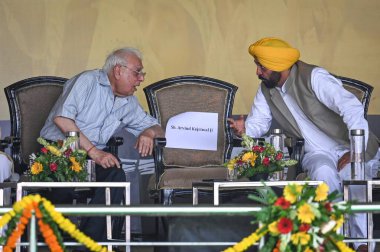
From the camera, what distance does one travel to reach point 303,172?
5859 mm

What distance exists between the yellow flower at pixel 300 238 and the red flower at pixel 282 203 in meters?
0.08

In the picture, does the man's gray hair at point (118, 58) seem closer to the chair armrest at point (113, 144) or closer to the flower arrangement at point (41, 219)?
the chair armrest at point (113, 144)

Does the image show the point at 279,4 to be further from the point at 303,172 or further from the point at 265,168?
the point at 265,168

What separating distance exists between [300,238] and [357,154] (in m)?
2.38

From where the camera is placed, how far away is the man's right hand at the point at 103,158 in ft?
18.7

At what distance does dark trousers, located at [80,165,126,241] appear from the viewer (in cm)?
534

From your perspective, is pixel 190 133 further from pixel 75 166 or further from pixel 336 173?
pixel 75 166

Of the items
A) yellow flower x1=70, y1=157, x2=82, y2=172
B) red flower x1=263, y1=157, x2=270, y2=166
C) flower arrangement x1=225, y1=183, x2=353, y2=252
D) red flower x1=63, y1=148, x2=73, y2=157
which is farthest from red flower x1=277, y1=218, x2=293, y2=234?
red flower x1=63, y1=148, x2=73, y2=157

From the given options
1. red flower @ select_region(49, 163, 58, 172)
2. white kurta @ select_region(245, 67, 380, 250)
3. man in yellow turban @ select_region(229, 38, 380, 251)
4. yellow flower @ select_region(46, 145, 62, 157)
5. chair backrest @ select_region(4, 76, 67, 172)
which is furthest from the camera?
chair backrest @ select_region(4, 76, 67, 172)

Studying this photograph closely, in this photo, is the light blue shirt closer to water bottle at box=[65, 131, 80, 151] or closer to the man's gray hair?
the man's gray hair

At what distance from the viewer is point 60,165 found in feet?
16.7

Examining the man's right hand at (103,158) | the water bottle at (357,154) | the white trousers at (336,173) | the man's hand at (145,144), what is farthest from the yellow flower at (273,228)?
the man's hand at (145,144)

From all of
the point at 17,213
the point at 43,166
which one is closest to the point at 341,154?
the point at 43,166

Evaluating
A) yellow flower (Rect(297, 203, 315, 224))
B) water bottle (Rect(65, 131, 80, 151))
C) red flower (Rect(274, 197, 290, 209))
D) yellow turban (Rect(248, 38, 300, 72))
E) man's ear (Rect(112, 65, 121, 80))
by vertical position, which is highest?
yellow turban (Rect(248, 38, 300, 72))
